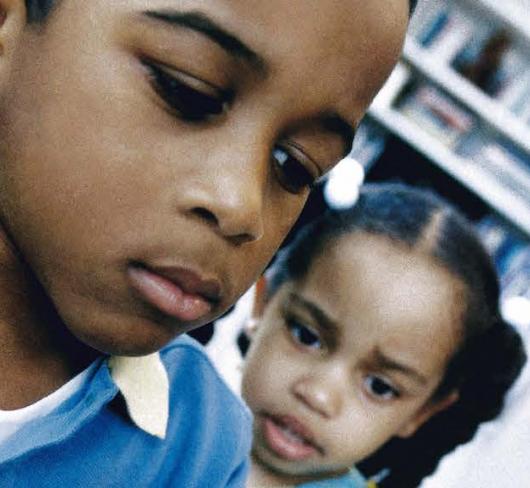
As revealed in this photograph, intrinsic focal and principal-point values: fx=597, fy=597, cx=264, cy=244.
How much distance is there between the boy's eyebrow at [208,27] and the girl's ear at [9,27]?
0.29ft

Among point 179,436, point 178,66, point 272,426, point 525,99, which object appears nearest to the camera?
point 178,66

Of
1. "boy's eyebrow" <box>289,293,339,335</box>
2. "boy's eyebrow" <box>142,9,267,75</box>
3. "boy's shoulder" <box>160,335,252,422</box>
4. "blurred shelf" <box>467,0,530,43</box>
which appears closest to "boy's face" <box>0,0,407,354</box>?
"boy's eyebrow" <box>142,9,267,75</box>

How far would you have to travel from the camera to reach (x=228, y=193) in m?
0.36

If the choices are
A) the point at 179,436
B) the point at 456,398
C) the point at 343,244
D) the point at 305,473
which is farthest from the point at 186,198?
the point at 456,398

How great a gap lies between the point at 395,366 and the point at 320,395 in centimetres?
12

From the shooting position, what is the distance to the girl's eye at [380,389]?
926mm

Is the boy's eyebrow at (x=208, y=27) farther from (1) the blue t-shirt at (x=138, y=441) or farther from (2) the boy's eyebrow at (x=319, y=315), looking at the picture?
(2) the boy's eyebrow at (x=319, y=315)

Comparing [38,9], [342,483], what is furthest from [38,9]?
[342,483]

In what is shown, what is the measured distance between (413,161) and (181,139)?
1646 millimetres

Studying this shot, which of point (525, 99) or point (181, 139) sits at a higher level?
point (181, 139)

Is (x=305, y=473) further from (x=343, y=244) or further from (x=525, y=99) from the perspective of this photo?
(x=525, y=99)

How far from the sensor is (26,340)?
44 cm

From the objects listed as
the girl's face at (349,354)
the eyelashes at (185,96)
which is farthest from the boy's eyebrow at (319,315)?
the eyelashes at (185,96)

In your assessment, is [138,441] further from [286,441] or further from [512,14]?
[512,14]
